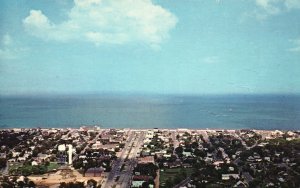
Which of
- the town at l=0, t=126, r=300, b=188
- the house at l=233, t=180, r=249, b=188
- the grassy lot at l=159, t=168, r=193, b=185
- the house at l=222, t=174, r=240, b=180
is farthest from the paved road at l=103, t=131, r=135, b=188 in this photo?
the house at l=233, t=180, r=249, b=188

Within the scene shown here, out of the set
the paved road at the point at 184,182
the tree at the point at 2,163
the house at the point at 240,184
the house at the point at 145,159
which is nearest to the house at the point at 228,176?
the house at the point at 240,184

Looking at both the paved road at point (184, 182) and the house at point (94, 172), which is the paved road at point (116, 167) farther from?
the paved road at point (184, 182)

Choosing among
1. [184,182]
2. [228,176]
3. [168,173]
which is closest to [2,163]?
[168,173]

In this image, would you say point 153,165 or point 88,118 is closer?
point 153,165

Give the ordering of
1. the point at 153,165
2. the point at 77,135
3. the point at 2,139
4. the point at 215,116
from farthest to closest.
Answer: the point at 215,116
the point at 77,135
the point at 2,139
the point at 153,165

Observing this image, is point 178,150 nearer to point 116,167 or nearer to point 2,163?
point 116,167

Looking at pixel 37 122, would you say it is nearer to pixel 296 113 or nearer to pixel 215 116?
pixel 215 116

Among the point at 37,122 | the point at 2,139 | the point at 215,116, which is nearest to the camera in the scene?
the point at 2,139

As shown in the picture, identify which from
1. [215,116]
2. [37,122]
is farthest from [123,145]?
[215,116]

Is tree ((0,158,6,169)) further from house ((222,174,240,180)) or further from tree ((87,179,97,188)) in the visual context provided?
house ((222,174,240,180))
